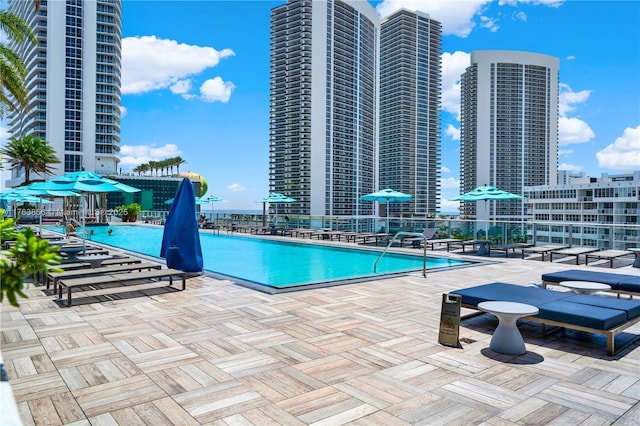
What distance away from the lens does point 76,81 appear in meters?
59.7

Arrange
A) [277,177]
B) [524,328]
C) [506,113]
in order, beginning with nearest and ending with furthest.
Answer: [524,328] < [277,177] < [506,113]

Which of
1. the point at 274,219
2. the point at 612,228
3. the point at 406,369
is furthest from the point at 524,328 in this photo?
the point at 274,219

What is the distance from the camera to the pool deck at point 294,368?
2816 millimetres

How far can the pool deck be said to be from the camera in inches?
111

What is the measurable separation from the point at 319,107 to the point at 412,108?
25.6 metres

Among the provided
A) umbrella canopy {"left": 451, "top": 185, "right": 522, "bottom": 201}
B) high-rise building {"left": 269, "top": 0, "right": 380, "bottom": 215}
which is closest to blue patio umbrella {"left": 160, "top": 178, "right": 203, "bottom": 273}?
umbrella canopy {"left": 451, "top": 185, "right": 522, "bottom": 201}

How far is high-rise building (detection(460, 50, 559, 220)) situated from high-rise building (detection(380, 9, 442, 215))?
29.3 ft

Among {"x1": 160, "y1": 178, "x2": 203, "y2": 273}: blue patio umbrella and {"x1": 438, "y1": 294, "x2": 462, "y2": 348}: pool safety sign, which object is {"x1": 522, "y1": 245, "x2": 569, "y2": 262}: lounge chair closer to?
{"x1": 438, "y1": 294, "x2": 462, "y2": 348}: pool safety sign

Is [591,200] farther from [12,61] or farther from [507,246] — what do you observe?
[12,61]

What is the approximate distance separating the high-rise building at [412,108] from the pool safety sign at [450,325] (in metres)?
86.8

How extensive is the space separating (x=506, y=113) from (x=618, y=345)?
99.2 m

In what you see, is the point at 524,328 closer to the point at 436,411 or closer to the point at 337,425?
the point at 436,411

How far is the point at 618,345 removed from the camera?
4.34 m

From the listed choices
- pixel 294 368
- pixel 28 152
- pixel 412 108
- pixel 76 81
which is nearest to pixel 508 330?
pixel 294 368
